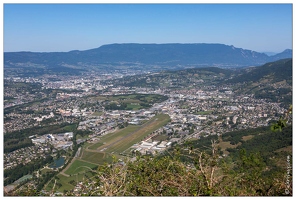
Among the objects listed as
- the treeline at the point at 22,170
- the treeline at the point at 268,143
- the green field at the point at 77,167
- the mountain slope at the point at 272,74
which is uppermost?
the mountain slope at the point at 272,74

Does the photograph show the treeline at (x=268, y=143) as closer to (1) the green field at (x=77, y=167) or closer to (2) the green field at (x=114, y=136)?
(1) the green field at (x=77, y=167)

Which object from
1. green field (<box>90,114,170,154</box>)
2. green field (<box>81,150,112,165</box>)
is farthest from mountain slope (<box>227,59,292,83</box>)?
green field (<box>81,150,112,165</box>)

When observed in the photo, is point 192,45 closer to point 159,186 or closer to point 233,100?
point 233,100

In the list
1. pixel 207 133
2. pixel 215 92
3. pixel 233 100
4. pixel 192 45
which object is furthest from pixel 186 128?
pixel 192 45

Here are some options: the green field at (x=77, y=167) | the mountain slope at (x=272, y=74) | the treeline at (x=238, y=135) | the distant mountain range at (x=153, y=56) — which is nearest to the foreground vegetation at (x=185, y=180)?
the green field at (x=77, y=167)

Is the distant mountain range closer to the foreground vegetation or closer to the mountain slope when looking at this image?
the mountain slope

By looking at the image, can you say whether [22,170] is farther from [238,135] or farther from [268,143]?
[238,135]

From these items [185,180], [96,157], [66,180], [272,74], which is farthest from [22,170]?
[272,74]

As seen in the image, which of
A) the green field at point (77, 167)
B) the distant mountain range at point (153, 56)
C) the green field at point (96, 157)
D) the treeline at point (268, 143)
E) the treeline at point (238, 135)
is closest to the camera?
the treeline at point (268, 143)
